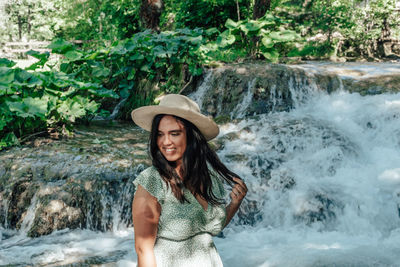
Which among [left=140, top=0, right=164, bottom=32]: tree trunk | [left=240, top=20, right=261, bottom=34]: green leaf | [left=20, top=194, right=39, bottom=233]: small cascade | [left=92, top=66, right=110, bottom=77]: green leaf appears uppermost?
[left=140, top=0, right=164, bottom=32]: tree trunk

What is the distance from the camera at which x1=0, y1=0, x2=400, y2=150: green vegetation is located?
6.50 meters

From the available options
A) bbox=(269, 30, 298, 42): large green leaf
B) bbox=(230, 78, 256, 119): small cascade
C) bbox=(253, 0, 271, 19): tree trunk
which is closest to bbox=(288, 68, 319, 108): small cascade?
bbox=(230, 78, 256, 119): small cascade

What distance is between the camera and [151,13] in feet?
32.5

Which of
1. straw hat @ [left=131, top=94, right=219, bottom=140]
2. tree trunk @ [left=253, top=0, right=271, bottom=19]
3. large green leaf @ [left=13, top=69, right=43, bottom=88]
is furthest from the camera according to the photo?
tree trunk @ [left=253, top=0, right=271, bottom=19]

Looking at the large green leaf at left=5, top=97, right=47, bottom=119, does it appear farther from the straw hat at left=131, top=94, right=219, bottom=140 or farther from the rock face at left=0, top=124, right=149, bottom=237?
the straw hat at left=131, top=94, right=219, bottom=140

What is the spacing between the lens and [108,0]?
13.6 m

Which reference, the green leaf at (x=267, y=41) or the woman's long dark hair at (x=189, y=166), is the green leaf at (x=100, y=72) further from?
the woman's long dark hair at (x=189, y=166)

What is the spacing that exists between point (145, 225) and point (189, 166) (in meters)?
0.36

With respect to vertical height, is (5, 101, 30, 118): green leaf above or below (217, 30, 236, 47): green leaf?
below

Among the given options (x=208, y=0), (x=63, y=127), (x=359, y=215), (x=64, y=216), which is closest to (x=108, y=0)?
(x=208, y=0)

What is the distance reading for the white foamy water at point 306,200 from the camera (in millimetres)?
4059

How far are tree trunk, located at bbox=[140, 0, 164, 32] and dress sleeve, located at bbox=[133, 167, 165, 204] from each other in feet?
29.1

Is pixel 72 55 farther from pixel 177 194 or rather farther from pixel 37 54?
pixel 177 194

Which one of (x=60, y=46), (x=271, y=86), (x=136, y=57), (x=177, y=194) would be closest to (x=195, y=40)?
(x=136, y=57)
